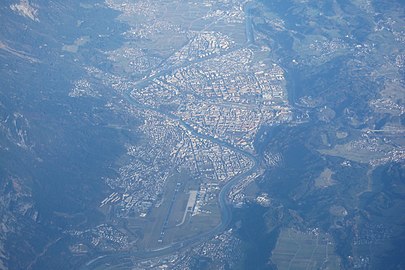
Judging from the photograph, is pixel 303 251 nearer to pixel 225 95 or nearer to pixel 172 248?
pixel 172 248

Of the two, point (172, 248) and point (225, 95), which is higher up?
point (225, 95)

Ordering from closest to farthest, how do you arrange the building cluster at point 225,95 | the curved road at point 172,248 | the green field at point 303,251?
1. the green field at point 303,251
2. the curved road at point 172,248
3. the building cluster at point 225,95

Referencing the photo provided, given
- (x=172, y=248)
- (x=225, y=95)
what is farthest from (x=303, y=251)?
(x=225, y=95)

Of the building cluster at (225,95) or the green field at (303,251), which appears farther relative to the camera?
the building cluster at (225,95)

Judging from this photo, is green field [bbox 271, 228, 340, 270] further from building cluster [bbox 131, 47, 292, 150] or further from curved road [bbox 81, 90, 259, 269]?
building cluster [bbox 131, 47, 292, 150]

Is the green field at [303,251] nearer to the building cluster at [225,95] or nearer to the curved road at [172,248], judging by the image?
the curved road at [172,248]

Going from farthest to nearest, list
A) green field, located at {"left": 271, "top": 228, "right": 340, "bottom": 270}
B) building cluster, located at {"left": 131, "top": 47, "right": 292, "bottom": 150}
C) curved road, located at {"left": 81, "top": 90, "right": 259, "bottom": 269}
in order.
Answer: building cluster, located at {"left": 131, "top": 47, "right": 292, "bottom": 150}
curved road, located at {"left": 81, "top": 90, "right": 259, "bottom": 269}
green field, located at {"left": 271, "top": 228, "right": 340, "bottom": 270}

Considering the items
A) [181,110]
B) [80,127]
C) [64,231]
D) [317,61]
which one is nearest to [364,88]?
[317,61]

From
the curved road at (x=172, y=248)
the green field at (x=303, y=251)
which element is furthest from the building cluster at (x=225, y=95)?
the green field at (x=303, y=251)

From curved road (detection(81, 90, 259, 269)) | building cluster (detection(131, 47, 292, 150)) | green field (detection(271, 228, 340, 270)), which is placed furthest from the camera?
building cluster (detection(131, 47, 292, 150))

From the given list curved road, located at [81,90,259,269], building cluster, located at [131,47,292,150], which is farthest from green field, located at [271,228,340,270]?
building cluster, located at [131,47,292,150]

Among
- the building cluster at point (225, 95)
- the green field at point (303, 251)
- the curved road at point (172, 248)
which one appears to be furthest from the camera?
the building cluster at point (225, 95)
